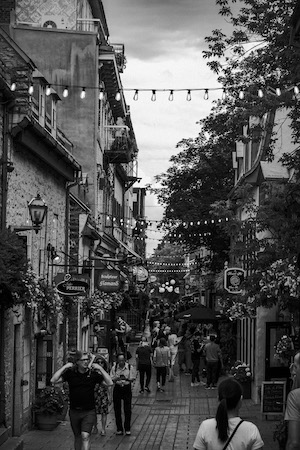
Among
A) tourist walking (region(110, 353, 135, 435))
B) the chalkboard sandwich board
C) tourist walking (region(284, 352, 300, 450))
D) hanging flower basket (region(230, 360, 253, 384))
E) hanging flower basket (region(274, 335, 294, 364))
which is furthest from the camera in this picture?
hanging flower basket (region(230, 360, 253, 384))

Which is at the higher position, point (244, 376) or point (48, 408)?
point (244, 376)

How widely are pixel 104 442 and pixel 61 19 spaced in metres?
23.8

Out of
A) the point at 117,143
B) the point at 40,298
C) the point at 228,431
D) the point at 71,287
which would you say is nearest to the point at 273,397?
the point at 71,287

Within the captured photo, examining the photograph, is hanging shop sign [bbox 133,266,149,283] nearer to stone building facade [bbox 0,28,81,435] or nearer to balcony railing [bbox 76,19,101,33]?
balcony railing [bbox 76,19,101,33]

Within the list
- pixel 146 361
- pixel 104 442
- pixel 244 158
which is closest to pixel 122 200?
pixel 244 158

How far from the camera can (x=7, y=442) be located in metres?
16.2

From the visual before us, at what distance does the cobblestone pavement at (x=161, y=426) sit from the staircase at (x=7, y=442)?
32.9 inches

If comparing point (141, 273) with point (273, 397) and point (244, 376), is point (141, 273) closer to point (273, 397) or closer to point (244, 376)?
point (244, 376)

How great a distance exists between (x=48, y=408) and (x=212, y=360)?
1032cm

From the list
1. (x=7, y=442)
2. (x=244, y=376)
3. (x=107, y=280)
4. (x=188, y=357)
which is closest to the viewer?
(x=7, y=442)

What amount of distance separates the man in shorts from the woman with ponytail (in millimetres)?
6472

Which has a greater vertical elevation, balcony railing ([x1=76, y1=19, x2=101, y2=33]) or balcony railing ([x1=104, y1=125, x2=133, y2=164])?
balcony railing ([x1=76, y1=19, x2=101, y2=33])

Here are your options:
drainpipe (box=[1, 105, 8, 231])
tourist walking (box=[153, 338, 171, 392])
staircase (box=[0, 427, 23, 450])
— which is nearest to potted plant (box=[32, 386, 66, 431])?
staircase (box=[0, 427, 23, 450])

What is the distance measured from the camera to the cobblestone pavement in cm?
1805
